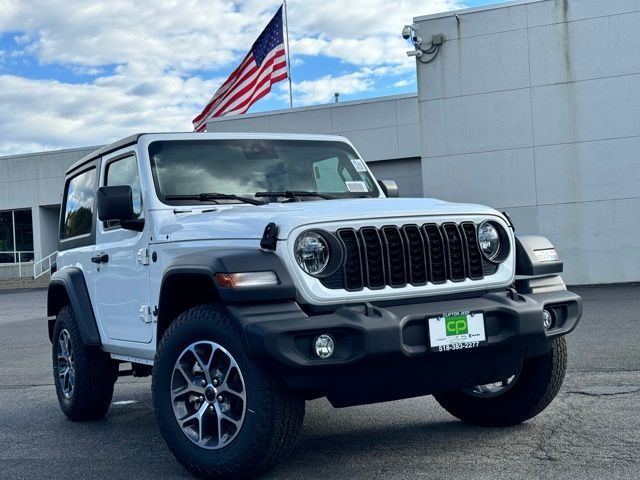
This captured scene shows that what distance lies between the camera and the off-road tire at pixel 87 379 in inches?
255

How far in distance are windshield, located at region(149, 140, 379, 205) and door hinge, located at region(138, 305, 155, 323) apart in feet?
2.26

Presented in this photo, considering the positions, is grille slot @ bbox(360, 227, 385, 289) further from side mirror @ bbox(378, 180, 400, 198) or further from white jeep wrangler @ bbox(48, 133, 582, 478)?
side mirror @ bbox(378, 180, 400, 198)

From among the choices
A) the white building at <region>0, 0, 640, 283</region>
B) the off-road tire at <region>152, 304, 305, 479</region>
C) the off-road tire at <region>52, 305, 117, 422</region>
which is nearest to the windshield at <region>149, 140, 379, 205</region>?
the off-road tire at <region>152, 304, 305, 479</region>

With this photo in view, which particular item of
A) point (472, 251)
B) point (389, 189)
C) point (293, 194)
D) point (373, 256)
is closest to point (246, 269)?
point (373, 256)

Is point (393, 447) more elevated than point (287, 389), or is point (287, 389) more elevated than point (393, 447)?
point (287, 389)

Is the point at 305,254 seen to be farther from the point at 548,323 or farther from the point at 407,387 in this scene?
the point at 548,323

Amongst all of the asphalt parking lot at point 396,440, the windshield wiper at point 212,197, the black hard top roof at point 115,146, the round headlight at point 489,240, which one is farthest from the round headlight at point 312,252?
the black hard top roof at point 115,146

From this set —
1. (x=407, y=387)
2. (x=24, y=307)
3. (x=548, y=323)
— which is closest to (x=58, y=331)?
(x=407, y=387)

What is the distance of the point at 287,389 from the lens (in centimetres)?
423

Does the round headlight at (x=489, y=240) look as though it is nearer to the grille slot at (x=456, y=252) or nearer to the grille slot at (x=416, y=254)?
the grille slot at (x=456, y=252)

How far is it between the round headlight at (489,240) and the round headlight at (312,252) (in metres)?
→ 1.01

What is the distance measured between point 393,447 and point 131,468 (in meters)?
1.57

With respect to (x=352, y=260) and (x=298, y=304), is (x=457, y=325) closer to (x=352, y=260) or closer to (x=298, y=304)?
(x=352, y=260)

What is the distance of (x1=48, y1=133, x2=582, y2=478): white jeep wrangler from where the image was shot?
418cm
